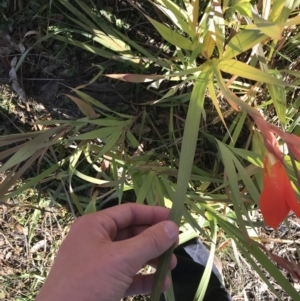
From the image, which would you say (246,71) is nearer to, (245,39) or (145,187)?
(245,39)

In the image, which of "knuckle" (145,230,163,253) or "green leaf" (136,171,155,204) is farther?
"green leaf" (136,171,155,204)

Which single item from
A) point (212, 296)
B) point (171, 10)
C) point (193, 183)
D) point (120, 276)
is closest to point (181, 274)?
point (212, 296)

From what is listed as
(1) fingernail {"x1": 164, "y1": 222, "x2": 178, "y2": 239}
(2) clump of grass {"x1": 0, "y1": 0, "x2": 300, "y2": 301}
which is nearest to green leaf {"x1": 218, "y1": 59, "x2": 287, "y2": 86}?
(2) clump of grass {"x1": 0, "y1": 0, "x2": 300, "y2": 301}

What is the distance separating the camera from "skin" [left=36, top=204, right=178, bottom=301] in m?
0.71

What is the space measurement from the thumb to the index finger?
14cm

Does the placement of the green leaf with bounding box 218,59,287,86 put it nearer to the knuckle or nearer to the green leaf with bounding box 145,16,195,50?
the green leaf with bounding box 145,16,195,50

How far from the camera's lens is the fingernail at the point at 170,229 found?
713 millimetres

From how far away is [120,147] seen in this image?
1.19 metres

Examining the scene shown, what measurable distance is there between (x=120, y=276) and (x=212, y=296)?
727 millimetres

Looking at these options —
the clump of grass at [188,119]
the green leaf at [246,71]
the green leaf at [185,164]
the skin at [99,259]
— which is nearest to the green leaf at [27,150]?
the clump of grass at [188,119]

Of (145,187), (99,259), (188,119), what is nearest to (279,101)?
(188,119)

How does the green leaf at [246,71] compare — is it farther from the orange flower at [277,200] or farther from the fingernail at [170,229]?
the fingernail at [170,229]

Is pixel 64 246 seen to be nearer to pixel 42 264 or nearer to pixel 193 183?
pixel 193 183

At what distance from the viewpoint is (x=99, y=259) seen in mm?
728
